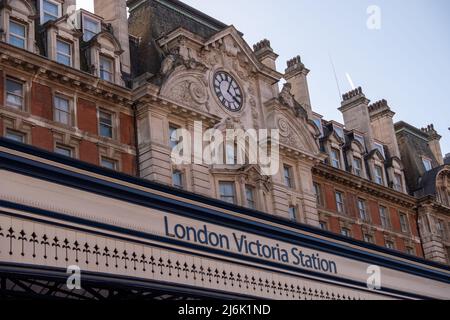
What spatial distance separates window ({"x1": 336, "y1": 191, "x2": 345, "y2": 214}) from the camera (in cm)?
4750

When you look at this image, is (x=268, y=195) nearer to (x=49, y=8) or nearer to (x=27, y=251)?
(x=49, y=8)

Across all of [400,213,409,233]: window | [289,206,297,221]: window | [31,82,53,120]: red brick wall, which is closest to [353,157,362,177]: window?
[400,213,409,233]: window

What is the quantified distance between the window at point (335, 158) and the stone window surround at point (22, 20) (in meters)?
22.1

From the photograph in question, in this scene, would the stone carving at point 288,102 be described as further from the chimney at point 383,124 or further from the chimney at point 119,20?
the chimney at point 383,124

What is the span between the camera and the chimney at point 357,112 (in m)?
54.9

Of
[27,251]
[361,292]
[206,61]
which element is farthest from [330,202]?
[27,251]

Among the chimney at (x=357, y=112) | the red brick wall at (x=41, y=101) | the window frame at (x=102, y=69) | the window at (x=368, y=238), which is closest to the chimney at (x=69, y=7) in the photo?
the window frame at (x=102, y=69)

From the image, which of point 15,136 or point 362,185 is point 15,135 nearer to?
point 15,136

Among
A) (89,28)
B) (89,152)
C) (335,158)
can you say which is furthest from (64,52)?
(335,158)

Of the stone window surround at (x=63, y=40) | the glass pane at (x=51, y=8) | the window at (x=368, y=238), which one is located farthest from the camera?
the window at (x=368, y=238)

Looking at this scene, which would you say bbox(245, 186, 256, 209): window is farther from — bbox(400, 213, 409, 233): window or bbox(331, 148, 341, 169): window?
bbox(400, 213, 409, 233): window

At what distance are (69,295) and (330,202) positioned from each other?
28858 millimetres

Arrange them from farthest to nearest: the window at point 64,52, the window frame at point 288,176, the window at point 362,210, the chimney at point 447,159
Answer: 1. the chimney at point 447,159
2. the window at point 362,210
3. the window frame at point 288,176
4. the window at point 64,52

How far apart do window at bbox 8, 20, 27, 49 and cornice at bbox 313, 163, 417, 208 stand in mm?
19170
